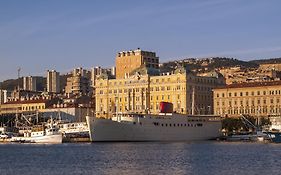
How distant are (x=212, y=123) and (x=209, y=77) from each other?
1919 inches

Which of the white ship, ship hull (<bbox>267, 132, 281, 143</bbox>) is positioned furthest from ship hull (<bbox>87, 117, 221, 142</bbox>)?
ship hull (<bbox>267, 132, 281, 143</bbox>)

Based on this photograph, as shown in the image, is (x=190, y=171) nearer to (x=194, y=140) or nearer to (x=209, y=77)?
(x=194, y=140)

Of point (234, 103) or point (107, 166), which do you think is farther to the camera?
point (234, 103)

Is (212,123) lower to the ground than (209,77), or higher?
lower

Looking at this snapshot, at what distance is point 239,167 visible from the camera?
215 ft

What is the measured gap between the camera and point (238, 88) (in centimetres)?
17950

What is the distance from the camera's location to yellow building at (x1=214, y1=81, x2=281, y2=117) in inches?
6801

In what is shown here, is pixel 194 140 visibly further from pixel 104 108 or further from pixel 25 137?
pixel 104 108

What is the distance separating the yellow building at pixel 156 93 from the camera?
597ft

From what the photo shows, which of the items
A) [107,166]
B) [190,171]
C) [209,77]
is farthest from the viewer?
[209,77]

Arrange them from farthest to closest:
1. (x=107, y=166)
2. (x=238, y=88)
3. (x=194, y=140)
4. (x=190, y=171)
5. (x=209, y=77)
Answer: (x=209, y=77)
(x=238, y=88)
(x=194, y=140)
(x=107, y=166)
(x=190, y=171)

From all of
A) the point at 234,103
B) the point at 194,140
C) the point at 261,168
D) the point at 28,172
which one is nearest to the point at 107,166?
the point at 28,172

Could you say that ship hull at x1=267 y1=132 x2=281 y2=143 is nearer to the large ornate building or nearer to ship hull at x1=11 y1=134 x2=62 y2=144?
ship hull at x1=11 y1=134 x2=62 y2=144

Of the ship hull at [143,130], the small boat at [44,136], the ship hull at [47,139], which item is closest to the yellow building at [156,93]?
the small boat at [44,136]
